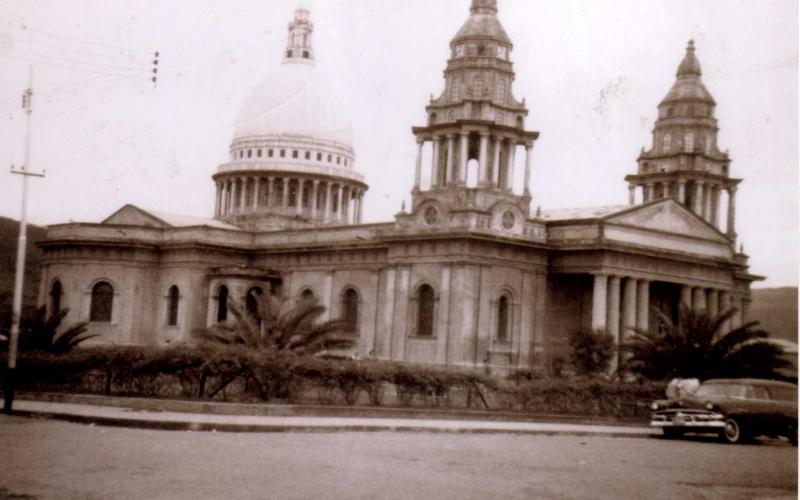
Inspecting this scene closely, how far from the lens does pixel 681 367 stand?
103 feet


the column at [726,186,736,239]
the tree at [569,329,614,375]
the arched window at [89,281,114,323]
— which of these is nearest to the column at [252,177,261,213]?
the arched window at [89,281,114,323]

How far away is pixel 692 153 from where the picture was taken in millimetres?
52500

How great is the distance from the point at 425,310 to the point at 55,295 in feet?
73.0

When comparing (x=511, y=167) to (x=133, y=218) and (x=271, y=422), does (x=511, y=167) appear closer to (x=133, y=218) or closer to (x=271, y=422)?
(x=133, y=218)

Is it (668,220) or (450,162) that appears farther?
(668,220)

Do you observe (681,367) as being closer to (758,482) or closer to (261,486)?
(758,482)

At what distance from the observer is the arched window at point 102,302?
55.5 meters

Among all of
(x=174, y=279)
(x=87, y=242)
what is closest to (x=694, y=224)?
(x=174, y=279)

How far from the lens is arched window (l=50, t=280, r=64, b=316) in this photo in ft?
184

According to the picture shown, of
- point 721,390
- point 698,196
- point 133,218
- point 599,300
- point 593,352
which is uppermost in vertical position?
point 698,196

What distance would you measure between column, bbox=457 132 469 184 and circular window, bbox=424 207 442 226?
169 centimetres

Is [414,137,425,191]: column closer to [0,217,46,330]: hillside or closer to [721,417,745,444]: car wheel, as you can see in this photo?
[0,217,46,330]: hillside

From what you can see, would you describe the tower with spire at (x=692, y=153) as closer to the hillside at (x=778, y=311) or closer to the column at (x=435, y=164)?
the column at (x=435, y=164)

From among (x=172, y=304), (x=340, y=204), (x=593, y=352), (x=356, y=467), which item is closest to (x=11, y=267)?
(x=172, y=304)
